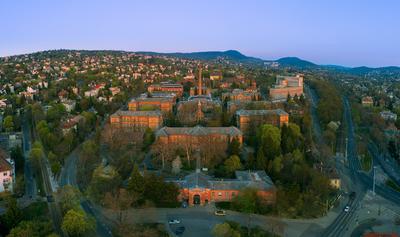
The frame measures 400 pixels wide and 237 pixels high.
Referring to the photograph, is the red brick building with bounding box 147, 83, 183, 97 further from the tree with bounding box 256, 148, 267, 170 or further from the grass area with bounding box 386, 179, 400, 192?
the grass area with bounding box 386, 179, 400, 192

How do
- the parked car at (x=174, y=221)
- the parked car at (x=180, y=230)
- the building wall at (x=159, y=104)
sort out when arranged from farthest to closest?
the building wall at (x=159, y=104) → the parked car at (x=174, y=221) → the parked car at (x=180, y=230)

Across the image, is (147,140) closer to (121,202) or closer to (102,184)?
(102,184)

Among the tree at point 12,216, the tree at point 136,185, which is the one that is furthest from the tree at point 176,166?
the tree at point 12,216

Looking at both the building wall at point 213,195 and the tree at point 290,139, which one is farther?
the tree at point 290,139

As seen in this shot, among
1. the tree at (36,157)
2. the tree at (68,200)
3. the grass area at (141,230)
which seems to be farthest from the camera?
the tree at (36,157)

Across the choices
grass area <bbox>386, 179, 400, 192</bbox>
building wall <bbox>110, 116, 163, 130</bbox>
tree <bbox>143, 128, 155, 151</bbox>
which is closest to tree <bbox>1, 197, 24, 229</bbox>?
tree <bbox>143, 128, 155, 151</bbox>

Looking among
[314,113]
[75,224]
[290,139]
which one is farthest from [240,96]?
[75,224]

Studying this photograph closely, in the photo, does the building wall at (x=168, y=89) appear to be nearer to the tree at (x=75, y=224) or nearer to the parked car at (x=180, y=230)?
the parked car at (x=180, y=230)
